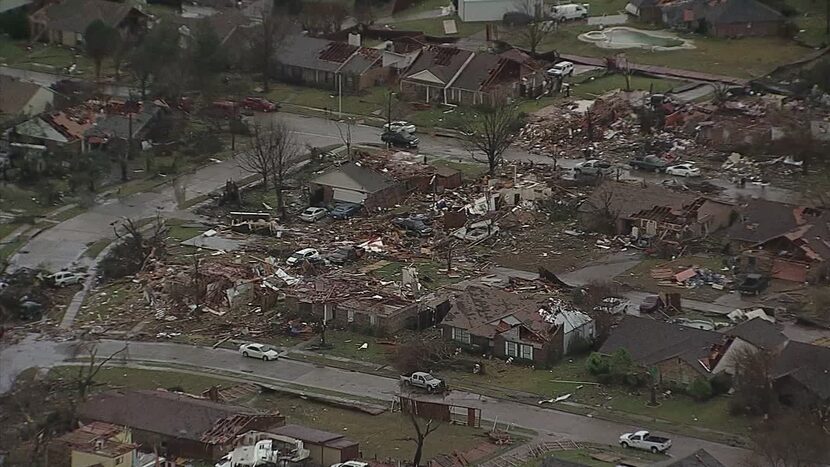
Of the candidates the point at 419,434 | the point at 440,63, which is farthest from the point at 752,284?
the point at 440,63

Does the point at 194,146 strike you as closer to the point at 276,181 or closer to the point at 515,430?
the point at 276,181

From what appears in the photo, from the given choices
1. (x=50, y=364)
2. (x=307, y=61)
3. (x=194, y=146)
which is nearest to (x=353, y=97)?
(x=307, y=61)

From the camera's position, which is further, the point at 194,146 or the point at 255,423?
the point at 194,146

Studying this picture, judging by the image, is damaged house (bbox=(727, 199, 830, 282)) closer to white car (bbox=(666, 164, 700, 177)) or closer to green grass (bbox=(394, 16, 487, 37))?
white car (bbox=(666, 164, 700, 177))

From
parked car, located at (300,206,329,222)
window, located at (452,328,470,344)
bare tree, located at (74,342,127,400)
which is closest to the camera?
bare tree, located at (74,342,127,400)

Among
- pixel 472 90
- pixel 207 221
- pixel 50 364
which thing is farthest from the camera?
pixel 472 90

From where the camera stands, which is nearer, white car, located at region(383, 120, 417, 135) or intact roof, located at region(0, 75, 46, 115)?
white car, located at region(383, 120, 417, 135)

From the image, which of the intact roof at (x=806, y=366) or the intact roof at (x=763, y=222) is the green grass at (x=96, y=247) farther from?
the intact roof at (x=806, y=366)

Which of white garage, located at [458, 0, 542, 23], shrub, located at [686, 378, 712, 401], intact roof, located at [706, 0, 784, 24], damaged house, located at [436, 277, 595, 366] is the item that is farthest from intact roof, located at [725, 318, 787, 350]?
white garage, located at [458, 0, 542, 23]
